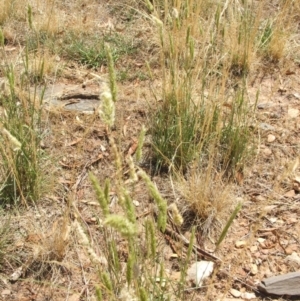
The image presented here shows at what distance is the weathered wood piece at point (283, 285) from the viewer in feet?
6.14

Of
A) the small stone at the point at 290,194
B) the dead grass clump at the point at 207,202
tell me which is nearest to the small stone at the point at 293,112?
the small stone at the point at 290,194

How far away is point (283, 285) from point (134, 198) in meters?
0.74

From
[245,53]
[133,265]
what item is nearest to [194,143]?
[245,53]

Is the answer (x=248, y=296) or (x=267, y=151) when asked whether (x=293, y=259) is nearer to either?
(x=248, y=296)

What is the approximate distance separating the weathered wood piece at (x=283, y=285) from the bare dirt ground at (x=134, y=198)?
33 mm

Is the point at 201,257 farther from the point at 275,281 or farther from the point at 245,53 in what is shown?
the point at 245,53

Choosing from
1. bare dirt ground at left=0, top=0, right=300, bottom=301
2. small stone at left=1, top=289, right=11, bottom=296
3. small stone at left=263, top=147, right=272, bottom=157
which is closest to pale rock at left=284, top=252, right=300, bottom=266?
bare dirt ground at left=0, top=0, right=300, bottom=301

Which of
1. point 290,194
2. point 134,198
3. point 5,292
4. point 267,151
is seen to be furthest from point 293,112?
point 5,292

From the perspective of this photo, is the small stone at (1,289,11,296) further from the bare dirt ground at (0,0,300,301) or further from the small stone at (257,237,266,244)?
the small stone at (257,237,266,244)

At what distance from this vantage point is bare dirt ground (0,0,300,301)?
192 cm

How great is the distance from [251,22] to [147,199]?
54.4 inches

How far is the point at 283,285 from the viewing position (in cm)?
189

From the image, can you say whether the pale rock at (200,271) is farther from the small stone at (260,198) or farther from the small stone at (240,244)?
the small stone at (260,198)

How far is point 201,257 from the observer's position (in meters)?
2.00
